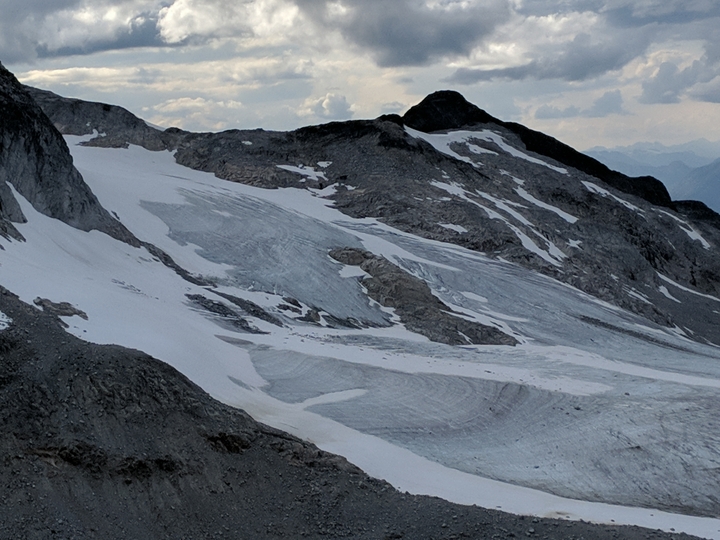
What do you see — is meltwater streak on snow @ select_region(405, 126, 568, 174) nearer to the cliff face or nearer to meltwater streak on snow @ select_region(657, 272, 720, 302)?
meltwater streak on snow @ select_region(657, 272, 720, 302)

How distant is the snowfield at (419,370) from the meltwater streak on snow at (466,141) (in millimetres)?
29865

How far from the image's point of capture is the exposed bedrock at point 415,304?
40.3 meters

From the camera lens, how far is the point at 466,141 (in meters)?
80.5

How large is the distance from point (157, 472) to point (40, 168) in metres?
26.6

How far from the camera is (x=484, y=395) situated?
2678 centimetres

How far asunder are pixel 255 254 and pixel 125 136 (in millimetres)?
29262

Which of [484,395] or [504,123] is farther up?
[504,123]

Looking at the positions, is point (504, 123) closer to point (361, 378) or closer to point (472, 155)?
point (472, 155)

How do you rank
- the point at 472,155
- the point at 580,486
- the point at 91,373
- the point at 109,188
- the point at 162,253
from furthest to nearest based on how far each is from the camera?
the point at 472,155 → the point at 109,188 → the point at 162,253 → the point at 580,486 → the point at 91,373

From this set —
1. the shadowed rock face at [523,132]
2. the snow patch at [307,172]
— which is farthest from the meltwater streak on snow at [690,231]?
the snow patch at [307,172]

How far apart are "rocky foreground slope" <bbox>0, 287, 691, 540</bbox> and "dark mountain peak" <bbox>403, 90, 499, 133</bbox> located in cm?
8298

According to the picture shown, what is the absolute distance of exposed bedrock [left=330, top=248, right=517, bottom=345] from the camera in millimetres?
40338

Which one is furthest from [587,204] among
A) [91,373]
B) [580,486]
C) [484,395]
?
[91,373]

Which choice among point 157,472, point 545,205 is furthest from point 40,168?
point 545,205
